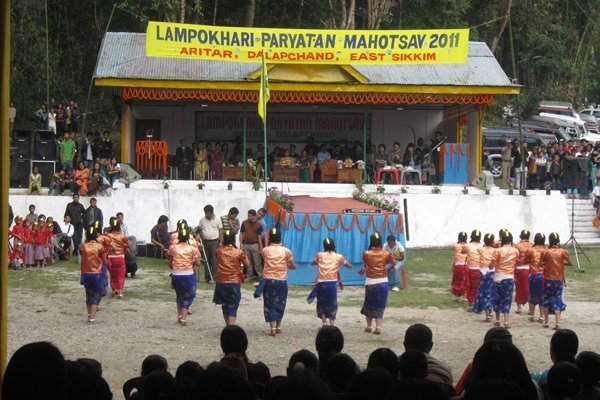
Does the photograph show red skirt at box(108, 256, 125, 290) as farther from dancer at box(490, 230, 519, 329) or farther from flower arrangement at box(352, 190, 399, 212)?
dancer at box(490, 230, 519, 329)

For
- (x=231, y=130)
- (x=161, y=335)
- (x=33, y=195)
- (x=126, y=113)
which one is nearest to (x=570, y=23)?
(x=231, y=130)

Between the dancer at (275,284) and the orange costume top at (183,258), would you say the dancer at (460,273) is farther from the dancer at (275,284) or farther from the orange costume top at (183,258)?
the orange costume top at (183,258)

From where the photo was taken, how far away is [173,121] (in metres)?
33.1

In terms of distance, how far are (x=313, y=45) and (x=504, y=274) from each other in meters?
13.3

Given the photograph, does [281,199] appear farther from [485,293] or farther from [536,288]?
[536,288]

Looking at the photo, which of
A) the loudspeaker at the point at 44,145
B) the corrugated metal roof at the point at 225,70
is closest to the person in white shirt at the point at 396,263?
the corrugated metal roof at the point at 225,70

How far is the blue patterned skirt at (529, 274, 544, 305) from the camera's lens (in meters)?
17.6

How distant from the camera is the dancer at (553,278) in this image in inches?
669

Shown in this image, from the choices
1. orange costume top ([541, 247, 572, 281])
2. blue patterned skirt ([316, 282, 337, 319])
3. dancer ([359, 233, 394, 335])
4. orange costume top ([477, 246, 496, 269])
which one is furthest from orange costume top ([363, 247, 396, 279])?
orange costume top ([541, 247, 572, 281])

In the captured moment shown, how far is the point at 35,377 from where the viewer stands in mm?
5480

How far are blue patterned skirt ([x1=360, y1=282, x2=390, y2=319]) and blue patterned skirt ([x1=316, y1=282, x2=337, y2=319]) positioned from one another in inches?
18.8

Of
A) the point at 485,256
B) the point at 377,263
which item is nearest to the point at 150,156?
the point at 485,256

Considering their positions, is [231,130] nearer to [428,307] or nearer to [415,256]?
[415,256]

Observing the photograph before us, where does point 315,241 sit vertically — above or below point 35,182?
below
